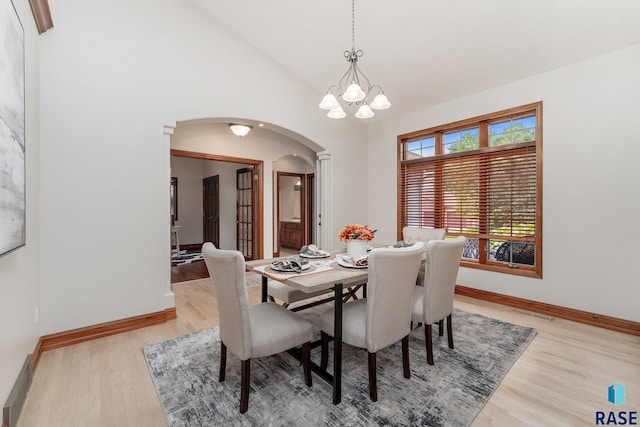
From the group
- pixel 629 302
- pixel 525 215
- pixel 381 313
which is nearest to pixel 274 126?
pixel 381 313

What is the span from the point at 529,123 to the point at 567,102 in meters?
0.40

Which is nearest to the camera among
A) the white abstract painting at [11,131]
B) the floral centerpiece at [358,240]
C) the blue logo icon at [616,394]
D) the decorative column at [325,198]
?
the white abstract painting at [11,131]

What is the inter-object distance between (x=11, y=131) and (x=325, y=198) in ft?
12.1

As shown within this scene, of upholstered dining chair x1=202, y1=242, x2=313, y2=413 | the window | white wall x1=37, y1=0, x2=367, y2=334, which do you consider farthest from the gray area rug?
the window

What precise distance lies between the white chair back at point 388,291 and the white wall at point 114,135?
2.35 m

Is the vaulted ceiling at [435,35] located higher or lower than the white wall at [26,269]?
higher

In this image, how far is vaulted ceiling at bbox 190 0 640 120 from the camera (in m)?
2.59

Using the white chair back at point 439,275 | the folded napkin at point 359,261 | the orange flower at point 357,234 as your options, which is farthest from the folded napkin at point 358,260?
the white chair back at point 439,275

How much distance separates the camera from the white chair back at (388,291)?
169 centimetres

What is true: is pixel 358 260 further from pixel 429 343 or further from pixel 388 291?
pixel 429 343

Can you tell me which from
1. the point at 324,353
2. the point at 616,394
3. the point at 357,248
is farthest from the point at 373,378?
the point at 616,394

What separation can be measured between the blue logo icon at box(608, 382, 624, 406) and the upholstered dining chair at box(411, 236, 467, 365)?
3.34 ft

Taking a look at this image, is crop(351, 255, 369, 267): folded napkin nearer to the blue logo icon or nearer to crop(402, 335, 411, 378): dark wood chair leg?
crop(402, 335, 411, 378): dark wood chair leg

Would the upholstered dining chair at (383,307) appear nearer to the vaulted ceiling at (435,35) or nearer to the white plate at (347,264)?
the white plate at (347,264)
